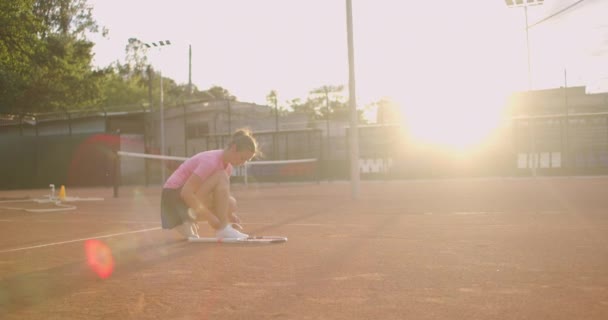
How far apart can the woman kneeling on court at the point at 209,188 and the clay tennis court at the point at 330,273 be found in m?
0.28

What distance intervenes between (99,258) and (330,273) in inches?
85.5

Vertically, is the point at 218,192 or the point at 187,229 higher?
the point at 218,192

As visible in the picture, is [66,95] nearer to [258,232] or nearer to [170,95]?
[258,232]

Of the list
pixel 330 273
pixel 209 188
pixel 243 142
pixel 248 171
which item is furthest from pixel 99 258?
pixel 248 171

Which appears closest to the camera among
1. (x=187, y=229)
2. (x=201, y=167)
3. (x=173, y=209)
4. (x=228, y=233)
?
(x=201, y=167)

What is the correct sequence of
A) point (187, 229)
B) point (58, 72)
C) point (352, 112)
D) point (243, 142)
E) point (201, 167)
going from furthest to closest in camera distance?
1. point (58, 72)
2. point (352, 112)
3. point (187, 229)
4. point (201, 167)
5. point (243, 142)

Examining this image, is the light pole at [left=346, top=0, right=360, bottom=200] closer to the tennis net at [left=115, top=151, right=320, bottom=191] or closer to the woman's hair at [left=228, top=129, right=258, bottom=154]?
the woman's hair at [left=228, top=129, right=258, bottom=154]

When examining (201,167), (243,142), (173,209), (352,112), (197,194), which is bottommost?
(173,209)

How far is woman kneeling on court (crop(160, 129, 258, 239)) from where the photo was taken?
5.78 metres

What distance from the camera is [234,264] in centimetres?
486

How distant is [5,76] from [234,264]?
78.4 feet

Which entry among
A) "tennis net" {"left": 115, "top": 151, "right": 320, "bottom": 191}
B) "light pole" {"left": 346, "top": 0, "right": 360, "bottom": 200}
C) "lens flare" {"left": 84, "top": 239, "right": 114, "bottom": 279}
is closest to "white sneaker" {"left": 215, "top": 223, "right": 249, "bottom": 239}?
"lens flare" {"left": 84, "top": 239, "right": 114, "bottom": 279}

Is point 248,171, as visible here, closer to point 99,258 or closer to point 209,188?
point 209,188

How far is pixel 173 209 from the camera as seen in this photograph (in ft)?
20.7
